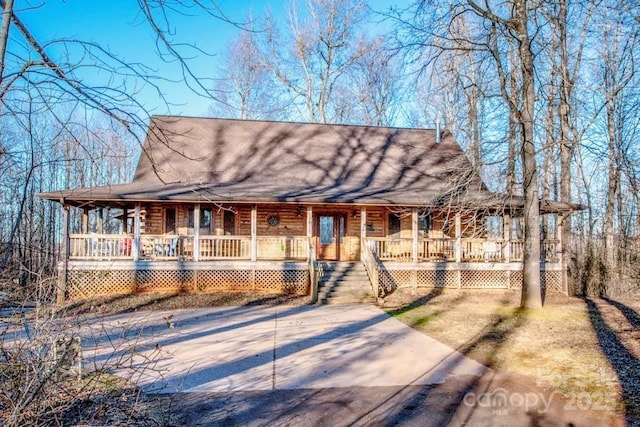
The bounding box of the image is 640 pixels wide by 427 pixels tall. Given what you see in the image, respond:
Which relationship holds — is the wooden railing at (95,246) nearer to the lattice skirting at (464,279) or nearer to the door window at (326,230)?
the door window at (326,230)

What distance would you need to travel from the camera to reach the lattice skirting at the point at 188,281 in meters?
14.8

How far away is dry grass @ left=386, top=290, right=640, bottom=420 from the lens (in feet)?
19.8

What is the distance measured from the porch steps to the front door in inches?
82.5

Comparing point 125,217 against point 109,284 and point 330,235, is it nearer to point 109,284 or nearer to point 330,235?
point 109,284

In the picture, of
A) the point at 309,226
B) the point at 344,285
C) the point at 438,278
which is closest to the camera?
the point at 344,285

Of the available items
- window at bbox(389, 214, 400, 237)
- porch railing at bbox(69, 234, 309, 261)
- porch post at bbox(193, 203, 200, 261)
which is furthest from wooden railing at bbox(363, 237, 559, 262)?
porch post at bbox(193, 203, 200, 261)

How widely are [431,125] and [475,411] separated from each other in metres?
27.2

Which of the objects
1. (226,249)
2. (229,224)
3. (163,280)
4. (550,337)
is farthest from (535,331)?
(229,224)

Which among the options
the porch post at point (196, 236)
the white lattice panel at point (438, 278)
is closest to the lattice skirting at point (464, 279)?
the white lattice panel at point (438, 278)

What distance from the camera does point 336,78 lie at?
1260 inches

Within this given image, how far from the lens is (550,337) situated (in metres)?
9.00

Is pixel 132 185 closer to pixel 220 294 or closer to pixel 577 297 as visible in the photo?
pixel 220 294

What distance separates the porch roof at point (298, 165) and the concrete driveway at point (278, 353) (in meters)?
5.30

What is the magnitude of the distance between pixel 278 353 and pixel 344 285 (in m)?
7.44
